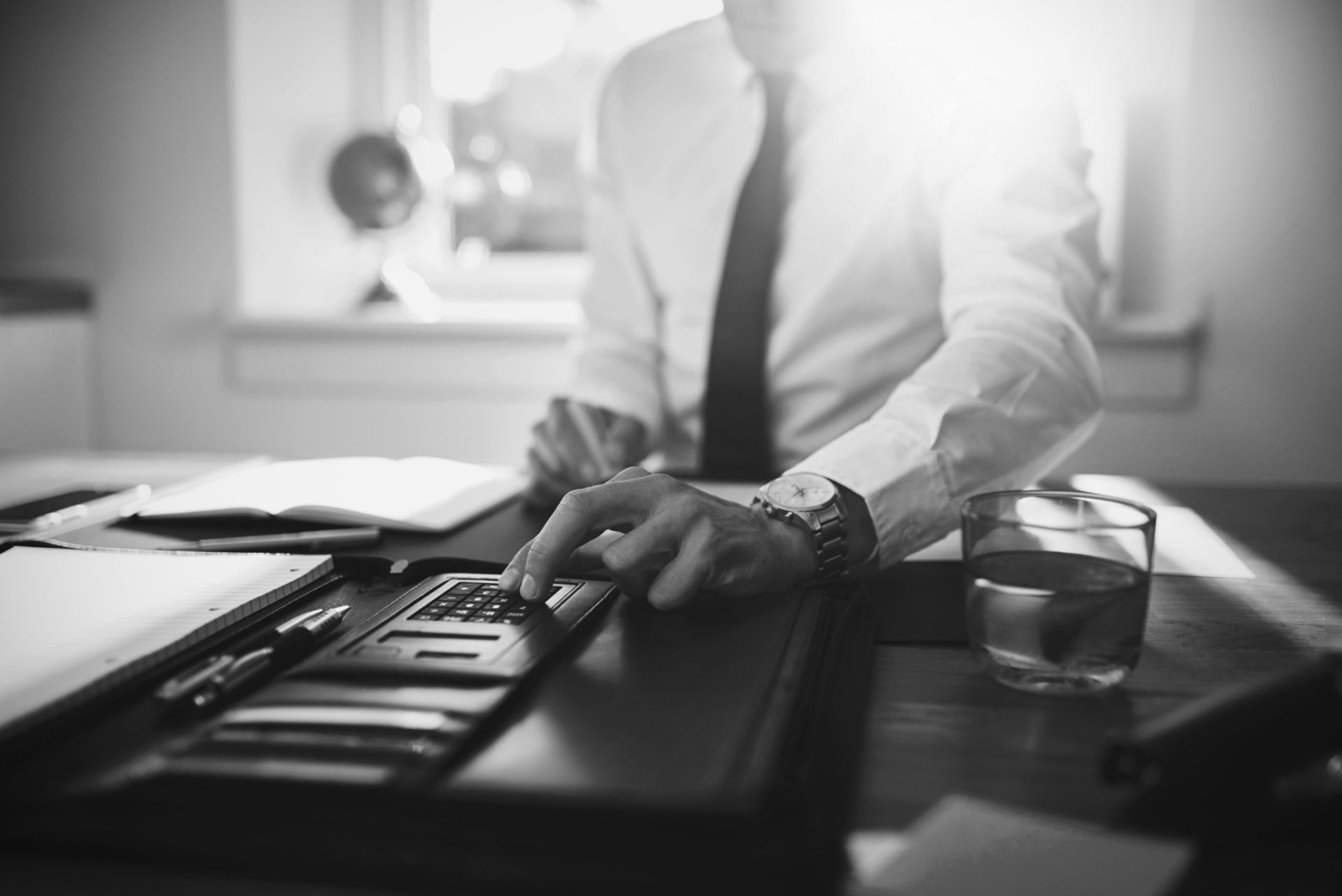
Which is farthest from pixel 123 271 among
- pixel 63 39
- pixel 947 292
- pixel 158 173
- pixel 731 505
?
pixel 731 505

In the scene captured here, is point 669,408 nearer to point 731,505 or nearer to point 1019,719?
point 731,505

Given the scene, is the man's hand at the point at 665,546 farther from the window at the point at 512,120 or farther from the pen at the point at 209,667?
the window at the point at 512,120

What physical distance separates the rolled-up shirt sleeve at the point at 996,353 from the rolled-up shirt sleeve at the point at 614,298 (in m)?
0.45

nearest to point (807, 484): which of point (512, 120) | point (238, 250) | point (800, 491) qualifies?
point (800, 491)

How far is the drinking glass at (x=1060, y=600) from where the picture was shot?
0.57m

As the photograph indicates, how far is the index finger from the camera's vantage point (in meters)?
0.65

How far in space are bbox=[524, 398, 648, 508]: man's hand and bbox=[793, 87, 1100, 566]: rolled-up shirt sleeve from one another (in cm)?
28


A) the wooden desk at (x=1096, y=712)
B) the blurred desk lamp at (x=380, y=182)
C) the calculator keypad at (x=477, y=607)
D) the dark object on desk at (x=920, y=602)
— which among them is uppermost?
the blurred desk lamp at (x=380, y=182)

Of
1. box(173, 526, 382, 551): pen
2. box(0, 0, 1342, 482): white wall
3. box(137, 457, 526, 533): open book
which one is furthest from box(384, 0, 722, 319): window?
box(173, 526, 382, 551): pen

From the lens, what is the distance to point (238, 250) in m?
2.40

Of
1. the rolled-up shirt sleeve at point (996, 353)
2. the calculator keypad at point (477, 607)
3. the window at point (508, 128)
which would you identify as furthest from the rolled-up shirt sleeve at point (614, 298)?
the window at point (508, 128)

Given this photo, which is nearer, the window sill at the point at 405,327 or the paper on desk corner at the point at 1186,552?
the paper on desk corner at the point at 1186,552

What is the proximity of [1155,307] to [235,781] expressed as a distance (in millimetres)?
2149

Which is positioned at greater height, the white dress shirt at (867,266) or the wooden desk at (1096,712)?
the white dress shirt at (867,266)
